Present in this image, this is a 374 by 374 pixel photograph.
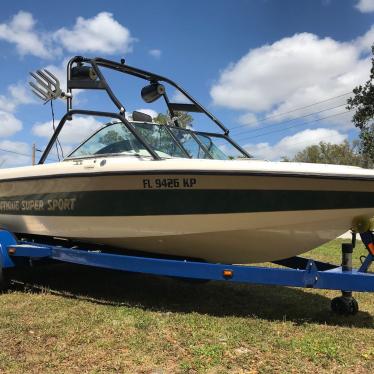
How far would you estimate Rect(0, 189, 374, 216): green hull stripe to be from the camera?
3.82 metres

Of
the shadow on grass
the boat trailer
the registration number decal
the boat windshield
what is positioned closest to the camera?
the boat trailer

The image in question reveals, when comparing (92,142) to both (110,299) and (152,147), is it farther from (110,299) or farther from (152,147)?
(110,299)

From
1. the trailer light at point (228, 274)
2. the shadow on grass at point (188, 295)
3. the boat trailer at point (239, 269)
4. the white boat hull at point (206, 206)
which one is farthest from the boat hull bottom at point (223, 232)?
the shadow on grass at point (188, 295)

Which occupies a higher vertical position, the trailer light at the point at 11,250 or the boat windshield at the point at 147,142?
the boat windshield at the point at 147,142

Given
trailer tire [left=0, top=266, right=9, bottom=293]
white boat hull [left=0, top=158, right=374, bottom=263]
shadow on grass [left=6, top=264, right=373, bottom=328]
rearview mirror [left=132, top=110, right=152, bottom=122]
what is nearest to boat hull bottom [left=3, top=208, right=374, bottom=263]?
white boat hull [left=0, top=158, right=374, bottom=263]

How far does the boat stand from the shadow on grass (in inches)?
19.1

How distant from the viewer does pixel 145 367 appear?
3.05 m

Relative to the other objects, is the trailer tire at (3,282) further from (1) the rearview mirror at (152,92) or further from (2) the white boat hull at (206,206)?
(1) the rearview mirror at (152,92)

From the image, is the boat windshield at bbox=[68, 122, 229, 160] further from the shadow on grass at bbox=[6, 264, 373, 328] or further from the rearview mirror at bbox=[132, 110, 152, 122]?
the shadow on grass at bbox=[6, 264, 373, 328]

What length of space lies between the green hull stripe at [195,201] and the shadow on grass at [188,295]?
93 cm

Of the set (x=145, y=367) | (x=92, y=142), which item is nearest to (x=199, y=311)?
(x=145, y=367)

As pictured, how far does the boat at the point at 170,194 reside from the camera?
3.84 meters

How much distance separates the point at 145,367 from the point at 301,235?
1.78m

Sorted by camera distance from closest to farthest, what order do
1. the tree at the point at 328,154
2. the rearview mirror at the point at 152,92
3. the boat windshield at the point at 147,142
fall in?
the boat windshield at the point at 147,142, the rearview mirror at the point at 152,92, the tree at the point at 328,154
